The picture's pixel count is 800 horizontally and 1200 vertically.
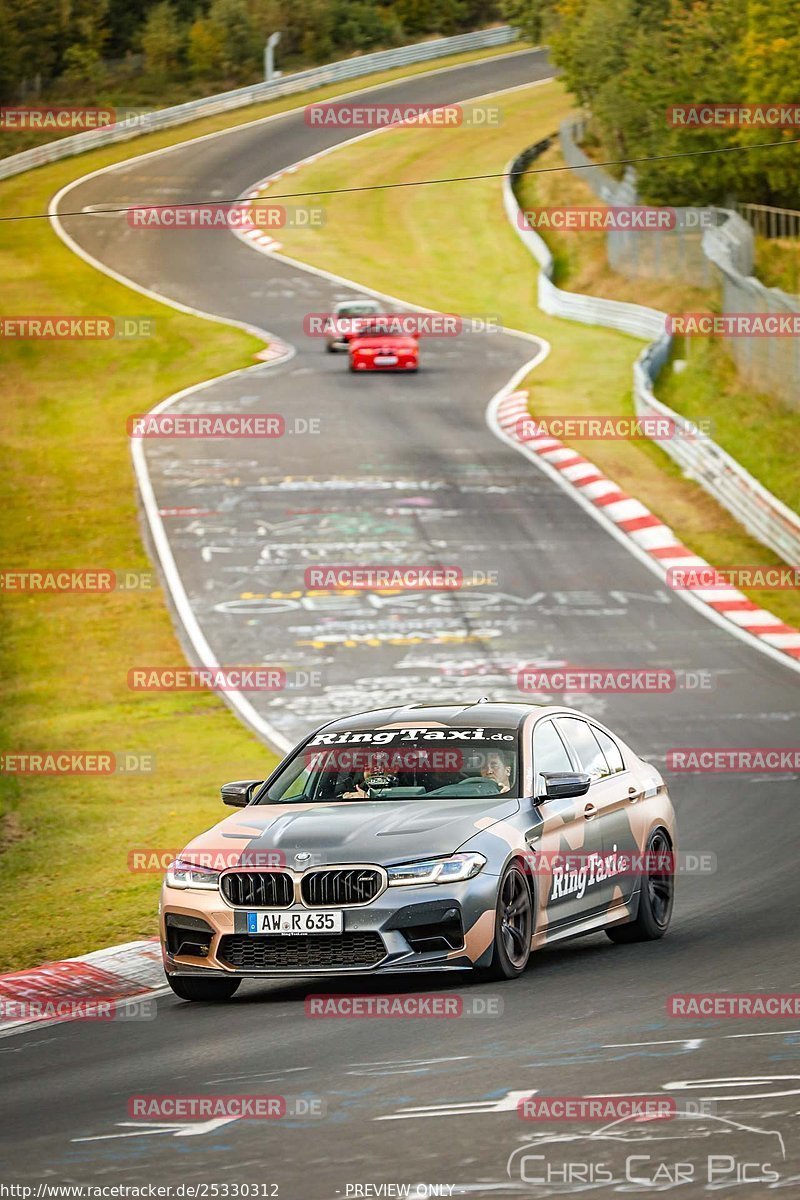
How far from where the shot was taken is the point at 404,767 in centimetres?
1106

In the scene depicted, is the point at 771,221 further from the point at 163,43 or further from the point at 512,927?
the point at 163,43

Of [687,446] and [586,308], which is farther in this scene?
[586,308]

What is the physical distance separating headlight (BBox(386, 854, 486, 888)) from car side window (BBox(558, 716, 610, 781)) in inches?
73.3

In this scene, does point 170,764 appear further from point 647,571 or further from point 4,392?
point 4,392

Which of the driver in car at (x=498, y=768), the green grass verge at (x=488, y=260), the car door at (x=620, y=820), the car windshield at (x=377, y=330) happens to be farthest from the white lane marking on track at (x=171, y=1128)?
the car windshield at (x=377, y=330)

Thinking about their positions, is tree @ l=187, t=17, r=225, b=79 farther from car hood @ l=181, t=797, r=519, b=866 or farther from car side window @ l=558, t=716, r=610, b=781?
car hood @ l=181, t=797, r=519, b=866

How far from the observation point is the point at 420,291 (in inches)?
2269

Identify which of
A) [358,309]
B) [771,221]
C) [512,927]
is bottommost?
[358,309]

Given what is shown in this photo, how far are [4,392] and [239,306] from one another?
1225 cm

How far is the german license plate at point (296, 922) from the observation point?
388 inches

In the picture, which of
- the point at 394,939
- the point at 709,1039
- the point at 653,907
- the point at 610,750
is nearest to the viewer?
the point at 709,1039

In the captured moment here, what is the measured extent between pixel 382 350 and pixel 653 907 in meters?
33.6

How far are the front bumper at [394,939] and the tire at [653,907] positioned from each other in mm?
1801

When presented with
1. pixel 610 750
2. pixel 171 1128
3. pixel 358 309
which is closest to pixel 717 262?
pixel 358 309
